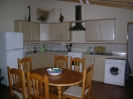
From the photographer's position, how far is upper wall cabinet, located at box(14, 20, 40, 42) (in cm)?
393

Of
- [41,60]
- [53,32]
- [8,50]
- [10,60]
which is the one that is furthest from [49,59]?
[8,50]

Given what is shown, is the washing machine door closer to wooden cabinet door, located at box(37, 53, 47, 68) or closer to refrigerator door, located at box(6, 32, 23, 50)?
wooden cabinet door, located at box(37, 53, 47, 68)

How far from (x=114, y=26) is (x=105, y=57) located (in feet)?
3.57

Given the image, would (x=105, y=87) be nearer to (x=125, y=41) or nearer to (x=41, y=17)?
(x=125, y=41)

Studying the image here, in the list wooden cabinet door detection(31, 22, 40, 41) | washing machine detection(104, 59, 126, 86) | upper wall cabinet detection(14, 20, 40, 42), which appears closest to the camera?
washing machine detection(104, 59, 126, 86)

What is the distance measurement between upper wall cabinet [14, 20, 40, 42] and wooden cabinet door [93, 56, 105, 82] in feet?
8.13

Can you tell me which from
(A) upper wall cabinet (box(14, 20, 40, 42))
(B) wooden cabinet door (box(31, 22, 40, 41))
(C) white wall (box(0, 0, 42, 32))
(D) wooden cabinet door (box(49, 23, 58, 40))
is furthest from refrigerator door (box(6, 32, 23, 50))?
(D) wooden cabinet door (box(49, 23, 58, 40))

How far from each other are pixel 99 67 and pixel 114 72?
1.61 ft

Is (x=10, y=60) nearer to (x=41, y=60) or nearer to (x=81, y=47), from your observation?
(x=41, y=60)

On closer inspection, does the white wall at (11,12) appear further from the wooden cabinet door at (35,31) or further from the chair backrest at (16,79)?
the chair backrest at (16,79)

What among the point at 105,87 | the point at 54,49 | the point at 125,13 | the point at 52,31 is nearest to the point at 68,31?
the point at 52,31

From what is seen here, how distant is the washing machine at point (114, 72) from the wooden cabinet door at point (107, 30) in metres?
0.82

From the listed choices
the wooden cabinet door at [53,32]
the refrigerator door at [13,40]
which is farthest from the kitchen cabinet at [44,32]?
the refrigerator door at [13,40]

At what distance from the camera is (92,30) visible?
4.05 metres
